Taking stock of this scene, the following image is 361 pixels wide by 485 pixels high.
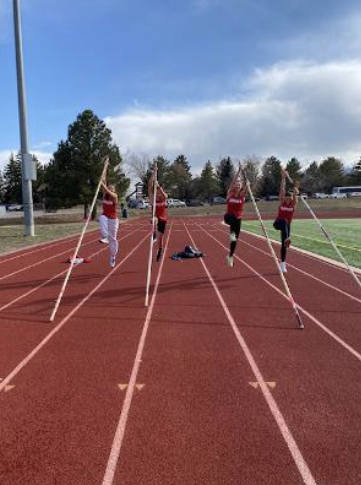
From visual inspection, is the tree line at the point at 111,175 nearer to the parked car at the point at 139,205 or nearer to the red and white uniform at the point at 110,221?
the parked car at the point at 139,205

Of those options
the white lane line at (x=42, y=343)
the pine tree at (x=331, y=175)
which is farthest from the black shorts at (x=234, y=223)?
the pine tree at (x=331, y=175)

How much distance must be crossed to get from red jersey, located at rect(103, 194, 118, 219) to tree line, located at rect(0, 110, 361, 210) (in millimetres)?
24168

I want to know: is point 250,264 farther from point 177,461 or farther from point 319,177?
point 319,177

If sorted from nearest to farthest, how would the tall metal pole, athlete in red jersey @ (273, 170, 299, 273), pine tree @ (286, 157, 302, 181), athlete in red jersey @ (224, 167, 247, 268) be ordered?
athlete in red jersey @ (224, 167, 247, 268), athlete in red jersey @ (273, 170, 299, 273), the tall metal pole, pine tree @ (286, 157, 302, 181)

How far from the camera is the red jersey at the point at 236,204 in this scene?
10.5m

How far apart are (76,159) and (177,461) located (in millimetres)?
42352

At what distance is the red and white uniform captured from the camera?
1094cm

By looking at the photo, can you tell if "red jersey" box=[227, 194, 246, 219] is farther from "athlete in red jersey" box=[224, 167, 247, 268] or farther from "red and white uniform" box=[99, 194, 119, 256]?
"red and white uniform" box=[99, 194, 119, 256]

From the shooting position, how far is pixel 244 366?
475 centimetres

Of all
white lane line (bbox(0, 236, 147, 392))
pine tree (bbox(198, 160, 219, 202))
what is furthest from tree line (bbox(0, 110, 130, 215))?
pine tree (bbox(198, 160, 219, 202))

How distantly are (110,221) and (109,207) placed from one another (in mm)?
337

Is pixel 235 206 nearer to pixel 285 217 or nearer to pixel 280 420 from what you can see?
pixel 285 217

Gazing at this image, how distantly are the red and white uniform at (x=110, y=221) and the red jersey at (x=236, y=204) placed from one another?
Answer: 2.68 meters

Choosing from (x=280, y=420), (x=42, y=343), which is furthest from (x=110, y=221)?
(x=280, y=420)
